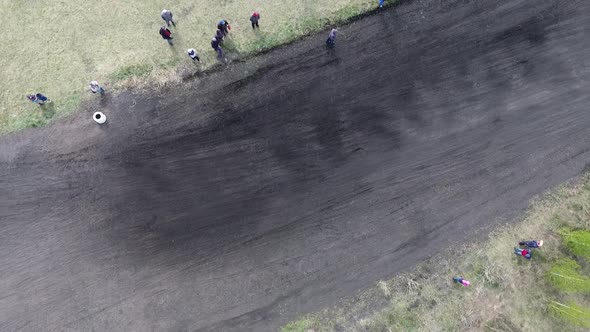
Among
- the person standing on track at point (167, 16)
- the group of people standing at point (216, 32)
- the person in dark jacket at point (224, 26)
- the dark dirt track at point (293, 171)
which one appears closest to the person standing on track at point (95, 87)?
the dark dirt track at point (293, 171)

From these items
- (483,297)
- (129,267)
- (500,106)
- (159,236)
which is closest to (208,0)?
(159,236)

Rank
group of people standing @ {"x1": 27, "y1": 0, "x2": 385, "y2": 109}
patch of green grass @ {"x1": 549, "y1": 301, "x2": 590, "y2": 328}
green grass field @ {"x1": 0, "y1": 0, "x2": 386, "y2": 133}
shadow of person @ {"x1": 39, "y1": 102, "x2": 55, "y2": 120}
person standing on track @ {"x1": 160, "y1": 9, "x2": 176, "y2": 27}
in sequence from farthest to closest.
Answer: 1. green grass field @ {"x1": 0, "y1": 0, "x2": 386, "y2": 133}
2. shadow of person @ {"x1": 39, "y1": 102, "x2": 55, "y2": 120}
3. person standing on track @ {"x1": 160, "y1": 9, "x2": 176, "y2": 27}
4. group of people standing @ {"x1": 27, "y1": 0, "x2": 385, "y2": 109}
5. patch of green grass @ {"x1": 549, "y1": 301, "x2": 590, "y2": 328}

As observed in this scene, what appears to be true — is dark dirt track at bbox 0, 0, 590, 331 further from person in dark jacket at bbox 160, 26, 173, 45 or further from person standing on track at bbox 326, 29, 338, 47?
person in dark jacket at bbox 160, 26, 173, 45

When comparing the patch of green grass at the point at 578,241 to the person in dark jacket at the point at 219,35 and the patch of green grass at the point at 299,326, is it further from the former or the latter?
the person in dark jacket at the point at 219,35

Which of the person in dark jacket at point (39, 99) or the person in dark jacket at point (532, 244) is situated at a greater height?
the person in dark jacket at point (39, 99)

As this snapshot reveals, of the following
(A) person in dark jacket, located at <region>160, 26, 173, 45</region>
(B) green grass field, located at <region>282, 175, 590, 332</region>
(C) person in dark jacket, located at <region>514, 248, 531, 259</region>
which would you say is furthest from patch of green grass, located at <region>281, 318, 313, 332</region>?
(A) person in dark jacket, located at <region>160, 26, 173, 45</region>

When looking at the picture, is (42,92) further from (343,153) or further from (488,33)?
(488,33)
